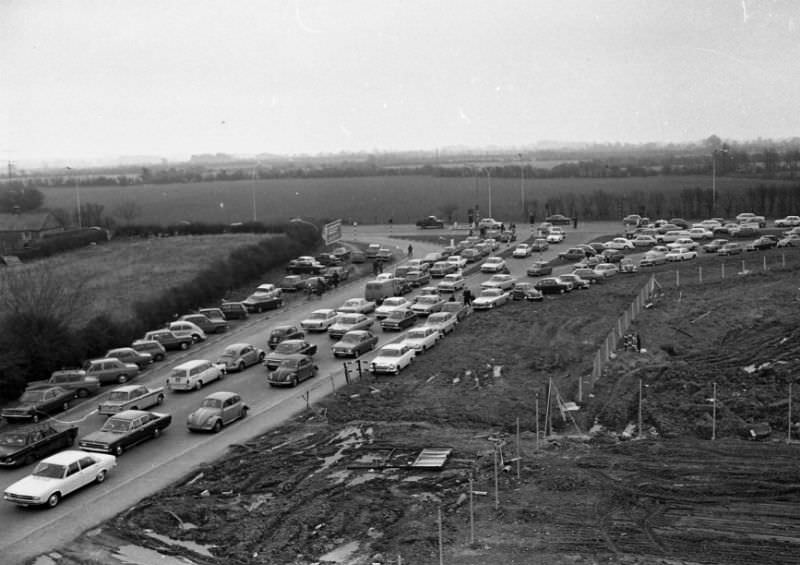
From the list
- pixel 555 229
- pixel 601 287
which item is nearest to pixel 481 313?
pixel 601 287

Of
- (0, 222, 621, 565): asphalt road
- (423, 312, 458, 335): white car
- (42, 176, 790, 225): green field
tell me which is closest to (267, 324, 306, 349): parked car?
(0, 222, 621, 565): asphalt road

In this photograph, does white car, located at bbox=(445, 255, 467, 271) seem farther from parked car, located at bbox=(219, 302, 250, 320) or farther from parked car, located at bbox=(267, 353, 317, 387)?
parked car, located at bbox=(267, 353, 317, 387)

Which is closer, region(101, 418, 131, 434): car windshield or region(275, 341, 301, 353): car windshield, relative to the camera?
region(101, 418, 131, 434): car windshield

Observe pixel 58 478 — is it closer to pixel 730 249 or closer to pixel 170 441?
pixel 170 441

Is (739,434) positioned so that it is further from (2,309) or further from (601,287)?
(2,309)

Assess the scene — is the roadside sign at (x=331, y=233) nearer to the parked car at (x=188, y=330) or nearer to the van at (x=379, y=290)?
the van at (x=379, y=290)

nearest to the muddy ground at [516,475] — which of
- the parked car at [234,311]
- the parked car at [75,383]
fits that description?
the parked car at [75,383]

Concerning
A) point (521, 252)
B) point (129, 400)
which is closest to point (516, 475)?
point (129, 400)
